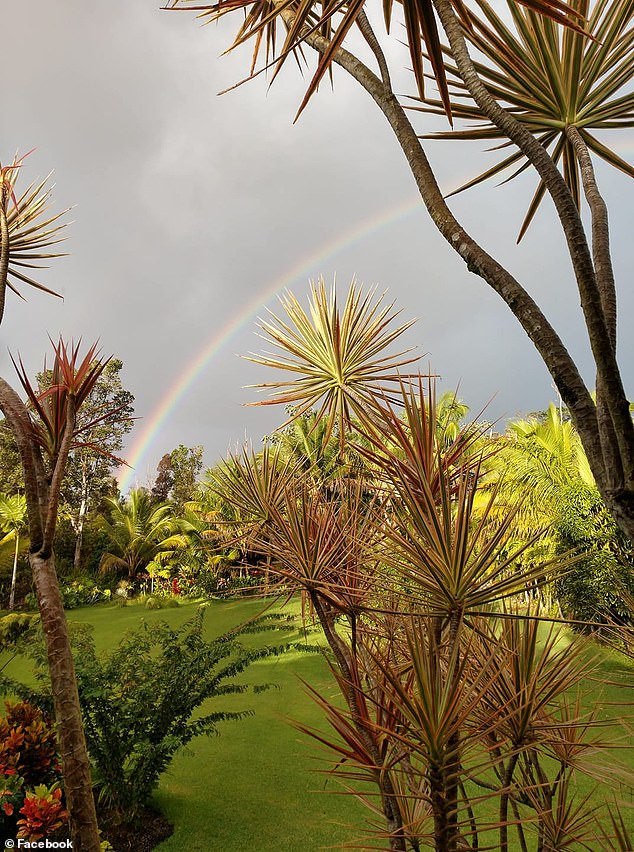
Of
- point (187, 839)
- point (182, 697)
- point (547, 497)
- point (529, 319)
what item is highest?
point (547, 497)

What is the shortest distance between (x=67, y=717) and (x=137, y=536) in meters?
15.7

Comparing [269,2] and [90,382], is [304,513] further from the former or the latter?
[269,2]

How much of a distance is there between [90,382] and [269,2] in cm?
148

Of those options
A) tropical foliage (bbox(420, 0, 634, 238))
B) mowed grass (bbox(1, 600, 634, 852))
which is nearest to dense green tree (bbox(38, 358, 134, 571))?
mowed grass (bbox(1, 600, 634, 852))

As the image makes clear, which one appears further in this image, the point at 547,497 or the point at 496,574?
the point at 547,497

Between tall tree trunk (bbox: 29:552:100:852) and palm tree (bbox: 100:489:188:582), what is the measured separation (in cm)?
1460

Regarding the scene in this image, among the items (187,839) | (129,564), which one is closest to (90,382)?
(187,839)

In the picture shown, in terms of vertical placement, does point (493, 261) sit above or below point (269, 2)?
below

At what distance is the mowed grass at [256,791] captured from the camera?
3531 millimetres

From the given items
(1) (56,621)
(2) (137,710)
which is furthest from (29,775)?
(1) (56,621)

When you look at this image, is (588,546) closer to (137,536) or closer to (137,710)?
(137,710)

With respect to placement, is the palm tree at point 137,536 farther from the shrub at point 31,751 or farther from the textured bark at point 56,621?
the textured bark at point 56,621

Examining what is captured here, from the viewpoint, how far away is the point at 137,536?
16.8 m

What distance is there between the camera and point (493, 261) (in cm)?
111
